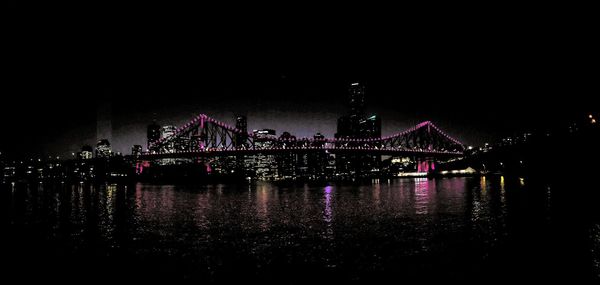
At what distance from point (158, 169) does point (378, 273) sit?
9960 cm

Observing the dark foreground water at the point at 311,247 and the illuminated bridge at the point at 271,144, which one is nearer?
the dark foreground water at the point at 311,247

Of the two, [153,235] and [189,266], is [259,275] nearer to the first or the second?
[189,266]

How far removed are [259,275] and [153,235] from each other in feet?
19.6

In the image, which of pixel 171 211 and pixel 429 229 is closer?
pixel 429 229

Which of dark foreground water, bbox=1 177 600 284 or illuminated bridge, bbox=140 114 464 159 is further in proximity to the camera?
illuminated bridge, bbox=140 114 464 159

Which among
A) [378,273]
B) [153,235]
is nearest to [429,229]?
[378,273]

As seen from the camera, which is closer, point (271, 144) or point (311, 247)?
point (311, 247)

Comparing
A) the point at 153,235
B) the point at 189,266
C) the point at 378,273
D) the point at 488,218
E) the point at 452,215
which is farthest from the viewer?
the point at 452,215

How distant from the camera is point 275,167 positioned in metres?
117

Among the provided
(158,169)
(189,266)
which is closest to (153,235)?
(189,266)

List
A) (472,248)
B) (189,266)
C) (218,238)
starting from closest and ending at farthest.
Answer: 1. (189,266)
2. (472,248)
3. (218,238)

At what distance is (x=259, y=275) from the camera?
8414 mm

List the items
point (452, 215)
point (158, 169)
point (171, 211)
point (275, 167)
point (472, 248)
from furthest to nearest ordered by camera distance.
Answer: point (275, 167) → point (158, 169) → point (171, 211) → point (452, 215) → point (472, 248)

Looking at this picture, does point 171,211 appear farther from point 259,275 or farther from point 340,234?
point 259,275
